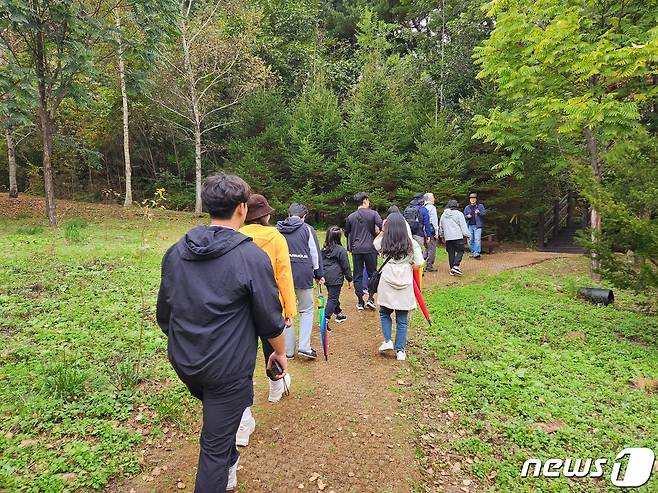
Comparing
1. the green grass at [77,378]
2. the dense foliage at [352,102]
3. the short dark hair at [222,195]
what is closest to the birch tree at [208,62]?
the dense foliage at [352,102]

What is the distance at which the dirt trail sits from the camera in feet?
10.4

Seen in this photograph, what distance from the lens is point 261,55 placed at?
73.5 feet

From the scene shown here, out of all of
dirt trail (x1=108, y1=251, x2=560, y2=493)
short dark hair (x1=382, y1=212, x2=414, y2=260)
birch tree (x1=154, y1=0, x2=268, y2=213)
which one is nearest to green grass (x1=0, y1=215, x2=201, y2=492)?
dirt trail (x1=108, y1=251, x2=560, y2=493)

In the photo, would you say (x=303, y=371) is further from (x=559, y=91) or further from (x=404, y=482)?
(x=559, y=91)

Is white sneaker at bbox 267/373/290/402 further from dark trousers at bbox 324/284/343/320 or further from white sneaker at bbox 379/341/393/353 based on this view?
dark trousers at bbox 324/284/343/320

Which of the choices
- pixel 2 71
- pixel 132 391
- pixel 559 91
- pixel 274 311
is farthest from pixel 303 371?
pixel 2 71

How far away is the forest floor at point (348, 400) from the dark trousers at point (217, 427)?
2.64 feet

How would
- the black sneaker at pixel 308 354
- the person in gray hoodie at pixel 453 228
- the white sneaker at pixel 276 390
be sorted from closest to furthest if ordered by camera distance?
the white sneaker at pixel 276 390 < the black sneaker at pixel 308 354 < the person in gray hoodie at pixel 453 228

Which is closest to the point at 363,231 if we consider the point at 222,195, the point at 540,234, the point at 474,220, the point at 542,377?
the point at 542,377

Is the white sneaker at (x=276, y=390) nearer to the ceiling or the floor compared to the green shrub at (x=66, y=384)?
nearer to the floor

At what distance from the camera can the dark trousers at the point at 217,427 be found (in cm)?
231

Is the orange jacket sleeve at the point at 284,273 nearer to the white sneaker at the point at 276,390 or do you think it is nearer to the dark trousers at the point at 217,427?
the white sneaker at the point at 276,390

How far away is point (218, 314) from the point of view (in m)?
2.23

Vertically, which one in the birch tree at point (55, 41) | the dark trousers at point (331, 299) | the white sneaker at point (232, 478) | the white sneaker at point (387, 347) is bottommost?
the white sneaker at point (232, 478)
